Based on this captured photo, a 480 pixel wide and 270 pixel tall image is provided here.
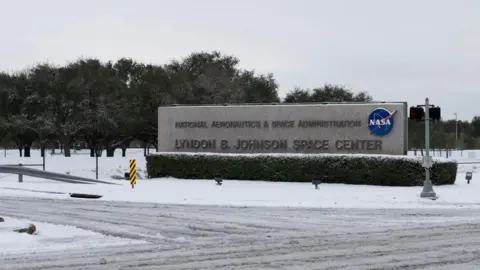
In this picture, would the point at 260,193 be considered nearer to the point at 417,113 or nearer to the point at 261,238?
the point at 417,113

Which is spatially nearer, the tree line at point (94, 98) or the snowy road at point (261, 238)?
the snowy road at point (261, 238)

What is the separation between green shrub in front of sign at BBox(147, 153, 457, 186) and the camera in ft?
87.4

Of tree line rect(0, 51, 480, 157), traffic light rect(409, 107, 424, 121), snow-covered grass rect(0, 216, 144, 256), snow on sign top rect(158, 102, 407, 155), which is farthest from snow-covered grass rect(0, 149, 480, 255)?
tree line rect(0, 51, 480, 157)

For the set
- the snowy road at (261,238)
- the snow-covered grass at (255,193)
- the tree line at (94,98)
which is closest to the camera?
the snowy road at (261,238)

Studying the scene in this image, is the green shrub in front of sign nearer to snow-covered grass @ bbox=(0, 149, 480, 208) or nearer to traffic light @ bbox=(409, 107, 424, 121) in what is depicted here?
snow-covered grass @ bbox=(0, 149, 480, 208)

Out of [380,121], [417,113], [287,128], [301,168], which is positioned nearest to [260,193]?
[301,168]

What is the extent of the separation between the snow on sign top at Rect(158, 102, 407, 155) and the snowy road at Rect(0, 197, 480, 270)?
9725 millimetres

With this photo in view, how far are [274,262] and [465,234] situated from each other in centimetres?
543

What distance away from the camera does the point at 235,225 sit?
50.0 feet

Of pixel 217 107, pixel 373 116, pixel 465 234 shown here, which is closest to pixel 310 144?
pixel 373 116

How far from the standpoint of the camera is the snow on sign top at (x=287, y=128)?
1116 inches

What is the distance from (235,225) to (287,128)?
15431mm

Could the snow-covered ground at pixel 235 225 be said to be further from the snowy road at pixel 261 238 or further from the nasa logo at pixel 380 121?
the nasa logo at pixel 380 121

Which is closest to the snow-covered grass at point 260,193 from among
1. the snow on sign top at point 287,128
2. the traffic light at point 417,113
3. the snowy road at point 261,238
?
the snow on sign top at point 287,128
